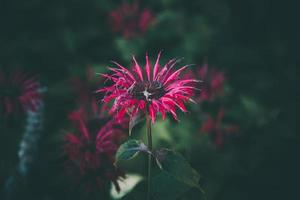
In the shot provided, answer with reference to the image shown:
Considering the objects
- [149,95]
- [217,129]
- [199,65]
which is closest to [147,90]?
[149,95]

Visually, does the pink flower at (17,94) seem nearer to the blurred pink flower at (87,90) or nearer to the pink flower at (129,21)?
the blurred pink flower at (87,90)

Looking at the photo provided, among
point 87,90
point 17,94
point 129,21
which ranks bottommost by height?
point 17,94

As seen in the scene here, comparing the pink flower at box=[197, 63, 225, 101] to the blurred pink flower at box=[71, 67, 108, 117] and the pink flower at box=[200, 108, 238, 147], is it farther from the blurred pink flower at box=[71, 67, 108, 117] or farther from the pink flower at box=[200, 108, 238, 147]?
the blurred pink flower at box=[71, 67, 108, 117]

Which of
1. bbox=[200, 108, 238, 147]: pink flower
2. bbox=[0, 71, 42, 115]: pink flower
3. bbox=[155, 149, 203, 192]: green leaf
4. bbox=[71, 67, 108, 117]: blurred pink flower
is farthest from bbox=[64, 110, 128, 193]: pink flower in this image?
Answer: bbox=[200, 108, 238, 147]: pink flower

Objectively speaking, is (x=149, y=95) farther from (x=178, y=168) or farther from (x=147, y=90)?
(x=178, y=168)

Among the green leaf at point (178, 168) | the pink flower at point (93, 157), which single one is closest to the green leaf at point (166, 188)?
the green leaf at point (178, 168)

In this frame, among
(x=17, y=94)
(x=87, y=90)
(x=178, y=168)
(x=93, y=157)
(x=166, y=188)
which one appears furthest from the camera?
(x=87, y=90)
